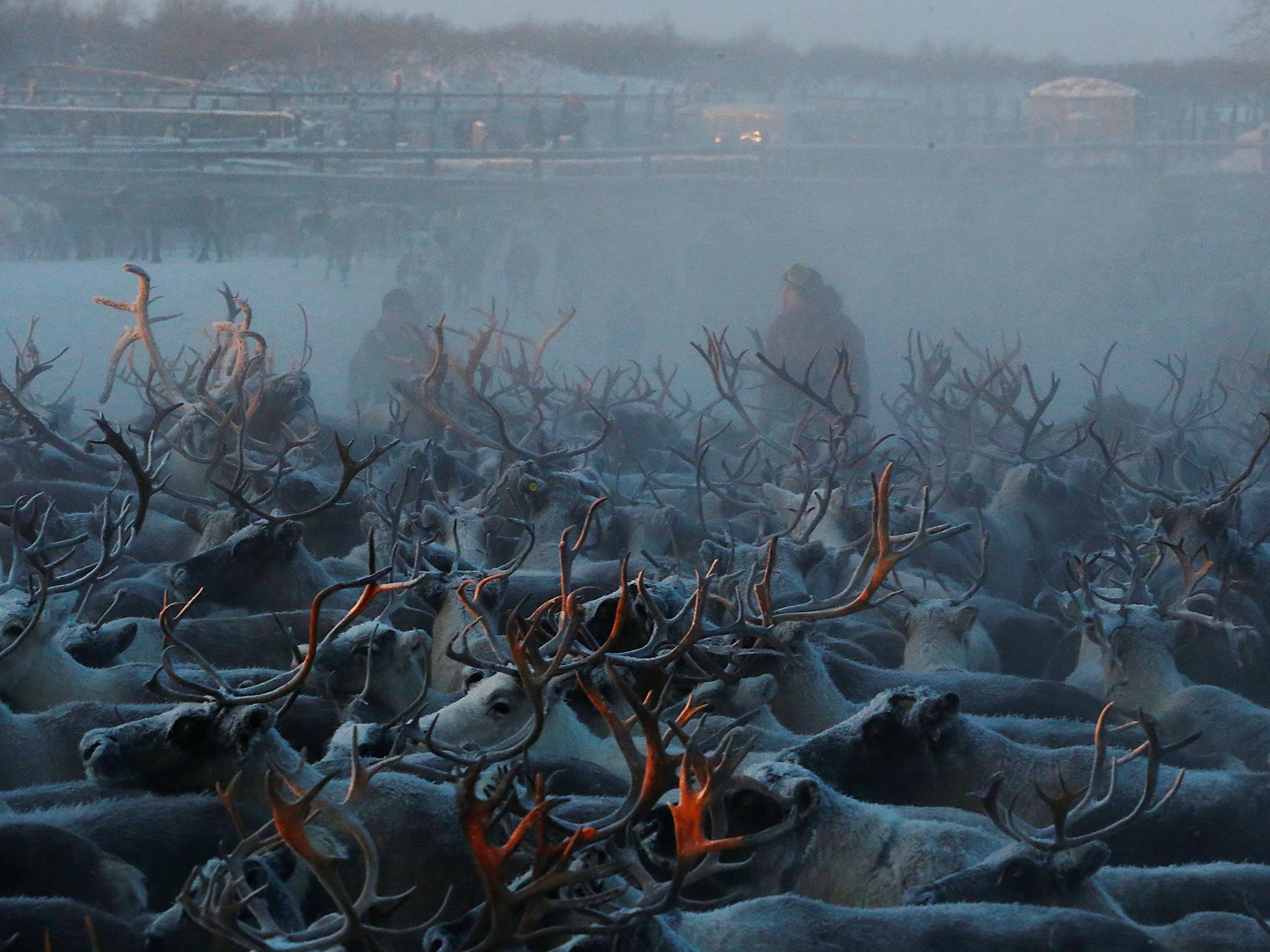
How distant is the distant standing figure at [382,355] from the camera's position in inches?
380

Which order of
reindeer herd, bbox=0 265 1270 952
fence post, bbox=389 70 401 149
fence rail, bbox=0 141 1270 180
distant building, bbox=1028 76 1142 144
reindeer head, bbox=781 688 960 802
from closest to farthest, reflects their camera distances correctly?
reindeer herd, bbox=0 265 1270 952, reindeer head, bbox=781 688 960 802, fence rail, bbox=0 141 1270 180, fence post, bbox=389 70 401 149, distant building, bbox=1028 76 1142 144

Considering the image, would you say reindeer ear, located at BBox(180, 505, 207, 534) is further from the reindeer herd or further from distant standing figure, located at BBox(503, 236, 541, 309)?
distant standing figure, located at BBox(503, 236, 541, 309)

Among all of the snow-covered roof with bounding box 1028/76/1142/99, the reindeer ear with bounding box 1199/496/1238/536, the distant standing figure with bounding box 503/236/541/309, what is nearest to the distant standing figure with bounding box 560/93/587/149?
the distant standing figure with bounding box 503/236/541/309

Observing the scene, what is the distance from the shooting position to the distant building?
18.3 metres

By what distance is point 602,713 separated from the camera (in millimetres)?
1566

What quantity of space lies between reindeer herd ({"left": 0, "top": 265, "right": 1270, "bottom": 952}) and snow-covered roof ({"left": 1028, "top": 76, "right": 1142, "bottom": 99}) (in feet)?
48.3

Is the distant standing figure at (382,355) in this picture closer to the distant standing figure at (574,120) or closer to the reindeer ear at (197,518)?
the reindeer ear at (197,518)

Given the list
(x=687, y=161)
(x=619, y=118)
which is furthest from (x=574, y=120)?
(x=687, y=161)

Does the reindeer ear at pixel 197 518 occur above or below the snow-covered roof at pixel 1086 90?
below

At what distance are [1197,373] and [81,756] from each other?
36.8ft

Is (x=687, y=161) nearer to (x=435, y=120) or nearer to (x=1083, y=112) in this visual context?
(x=435, y=120)

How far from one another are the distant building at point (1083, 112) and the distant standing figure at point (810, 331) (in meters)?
10.7

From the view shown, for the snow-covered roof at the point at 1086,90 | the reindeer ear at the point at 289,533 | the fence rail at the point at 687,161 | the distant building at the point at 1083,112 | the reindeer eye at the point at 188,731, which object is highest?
the snow-covered roof at the point at 1086,90

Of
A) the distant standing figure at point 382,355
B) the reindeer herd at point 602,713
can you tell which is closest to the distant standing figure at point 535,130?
the distant standing figure at point 382,355
